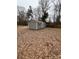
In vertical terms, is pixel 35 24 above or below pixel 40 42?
above

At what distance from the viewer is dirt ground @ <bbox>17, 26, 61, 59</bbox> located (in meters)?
1.46

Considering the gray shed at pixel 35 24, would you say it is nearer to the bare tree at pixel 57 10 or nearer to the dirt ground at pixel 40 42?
the dirt ground at pixel 40 42

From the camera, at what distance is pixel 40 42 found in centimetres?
146

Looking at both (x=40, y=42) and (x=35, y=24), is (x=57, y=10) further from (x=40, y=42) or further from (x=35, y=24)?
(x=40, y=42)

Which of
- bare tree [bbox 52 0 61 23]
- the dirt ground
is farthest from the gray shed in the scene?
bare tree [bbox 52 0 61 23]

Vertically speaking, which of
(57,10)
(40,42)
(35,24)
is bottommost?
(40,42)

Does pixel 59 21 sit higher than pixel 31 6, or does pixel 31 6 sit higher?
pixel 31 6

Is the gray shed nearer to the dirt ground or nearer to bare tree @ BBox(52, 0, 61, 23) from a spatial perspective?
the dirt ground

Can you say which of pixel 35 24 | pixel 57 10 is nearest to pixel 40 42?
pixel 35 24
